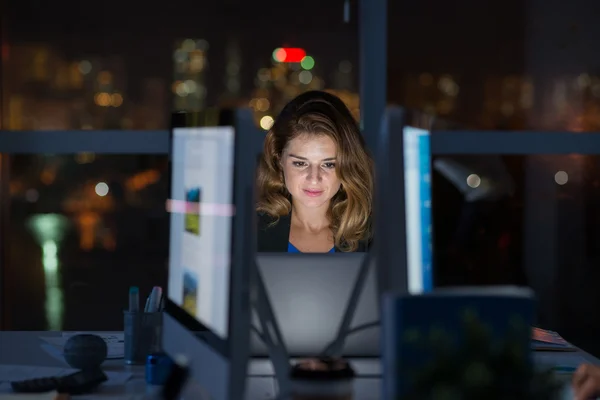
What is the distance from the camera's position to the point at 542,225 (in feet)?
15.7

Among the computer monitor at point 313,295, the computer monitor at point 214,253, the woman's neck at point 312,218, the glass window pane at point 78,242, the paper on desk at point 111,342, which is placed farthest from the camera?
the glass window pane at point 78,242

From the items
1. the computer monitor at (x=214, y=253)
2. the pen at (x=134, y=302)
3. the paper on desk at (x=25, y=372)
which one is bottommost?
the paper on desk at (x=25, y=372)

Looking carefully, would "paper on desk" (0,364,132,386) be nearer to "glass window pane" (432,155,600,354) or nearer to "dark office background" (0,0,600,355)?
"dark office background" (0,0,600,355)

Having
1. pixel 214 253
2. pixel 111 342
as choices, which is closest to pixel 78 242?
pixel 111 342

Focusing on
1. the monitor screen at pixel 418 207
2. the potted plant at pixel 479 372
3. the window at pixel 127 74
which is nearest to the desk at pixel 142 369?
the monitor screen at pixel 418 207

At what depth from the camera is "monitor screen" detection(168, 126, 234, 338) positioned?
4.80 feet

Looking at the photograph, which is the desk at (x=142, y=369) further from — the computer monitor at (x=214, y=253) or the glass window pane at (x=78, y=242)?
the glass window pane at (x=78, y=242)

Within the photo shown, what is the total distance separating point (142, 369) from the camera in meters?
2.08

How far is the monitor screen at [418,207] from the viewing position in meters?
1.60

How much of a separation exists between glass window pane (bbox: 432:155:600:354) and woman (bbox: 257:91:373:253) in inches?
65.6

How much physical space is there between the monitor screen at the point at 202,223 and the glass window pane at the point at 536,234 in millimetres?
3017

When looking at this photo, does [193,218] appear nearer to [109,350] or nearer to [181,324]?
Answer: [181,324]

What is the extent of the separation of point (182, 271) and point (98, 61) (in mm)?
3050

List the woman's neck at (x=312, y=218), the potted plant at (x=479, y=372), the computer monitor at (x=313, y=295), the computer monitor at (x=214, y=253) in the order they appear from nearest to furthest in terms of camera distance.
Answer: the potted plant at (x=479, y=372)
the computer monitor at (x=214, y=253)
the computer monitor at (x=313, y=295)
the woman's neck at (x=312, y=218)
